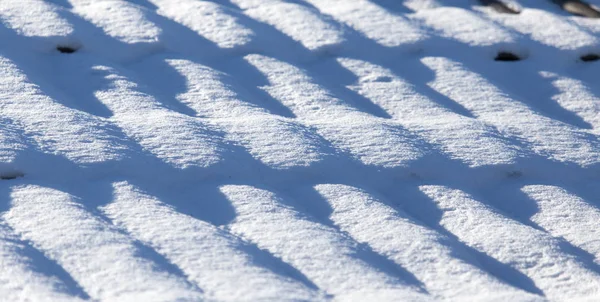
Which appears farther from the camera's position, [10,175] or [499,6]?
[499,6]

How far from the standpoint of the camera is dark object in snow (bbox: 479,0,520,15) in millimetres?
2402

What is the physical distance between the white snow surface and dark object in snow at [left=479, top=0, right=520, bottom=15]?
4 centimetres

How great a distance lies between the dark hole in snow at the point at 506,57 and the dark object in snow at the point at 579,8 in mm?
342

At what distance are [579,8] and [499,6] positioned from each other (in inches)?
9.6

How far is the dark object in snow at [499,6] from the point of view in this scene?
2402 mm

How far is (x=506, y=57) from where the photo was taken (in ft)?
7.25

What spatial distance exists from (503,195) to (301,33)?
2.42 feet

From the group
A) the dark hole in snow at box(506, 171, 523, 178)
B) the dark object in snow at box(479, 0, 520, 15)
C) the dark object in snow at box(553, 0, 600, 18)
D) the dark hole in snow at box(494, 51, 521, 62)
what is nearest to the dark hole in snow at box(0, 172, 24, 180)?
the dark hole in snow at box(506, 171, 523, 178)

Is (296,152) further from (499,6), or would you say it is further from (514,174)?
(499,6)

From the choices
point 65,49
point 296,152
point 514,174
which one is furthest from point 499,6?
point 65,49

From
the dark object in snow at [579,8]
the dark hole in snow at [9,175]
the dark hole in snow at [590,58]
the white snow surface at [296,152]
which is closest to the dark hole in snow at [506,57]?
the white snow surface at [296,152]

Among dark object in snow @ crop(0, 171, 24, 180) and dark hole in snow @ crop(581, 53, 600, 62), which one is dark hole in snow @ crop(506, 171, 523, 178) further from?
dark object in snow @ crop(0, 171, 24, 180)

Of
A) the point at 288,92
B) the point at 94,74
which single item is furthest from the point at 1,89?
the point at 288,92

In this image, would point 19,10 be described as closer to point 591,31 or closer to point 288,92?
point 288,92
